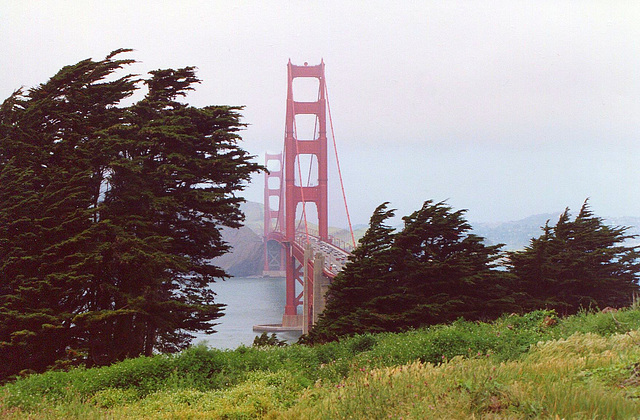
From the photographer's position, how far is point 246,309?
65.6 metres

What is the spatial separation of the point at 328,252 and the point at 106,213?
84.8 feet

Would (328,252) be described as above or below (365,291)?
above

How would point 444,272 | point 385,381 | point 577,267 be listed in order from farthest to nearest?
point 577,267, point 444,272, point 385,381

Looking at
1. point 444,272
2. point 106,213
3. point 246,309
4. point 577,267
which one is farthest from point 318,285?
point 246,309

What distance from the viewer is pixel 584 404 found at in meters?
5.50

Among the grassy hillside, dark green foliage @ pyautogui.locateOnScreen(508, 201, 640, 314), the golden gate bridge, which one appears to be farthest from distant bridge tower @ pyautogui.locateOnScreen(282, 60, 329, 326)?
the grassy hillside

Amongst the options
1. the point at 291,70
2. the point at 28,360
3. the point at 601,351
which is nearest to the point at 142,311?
the point at 28,360

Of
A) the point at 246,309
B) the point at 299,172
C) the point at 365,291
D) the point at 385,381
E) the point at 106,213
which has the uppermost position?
the point at 299,172

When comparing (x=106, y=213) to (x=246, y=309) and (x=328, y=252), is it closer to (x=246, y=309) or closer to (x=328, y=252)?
(x=328, y=252)

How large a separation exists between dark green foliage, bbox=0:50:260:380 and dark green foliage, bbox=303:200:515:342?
3.68 meters

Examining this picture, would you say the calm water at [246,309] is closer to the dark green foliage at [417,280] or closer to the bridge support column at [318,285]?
the bridge support column at [318,285]

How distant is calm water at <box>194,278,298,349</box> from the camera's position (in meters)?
45.5

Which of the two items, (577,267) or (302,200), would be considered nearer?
(577,267)

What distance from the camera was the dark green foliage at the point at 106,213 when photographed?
15.0 metres
